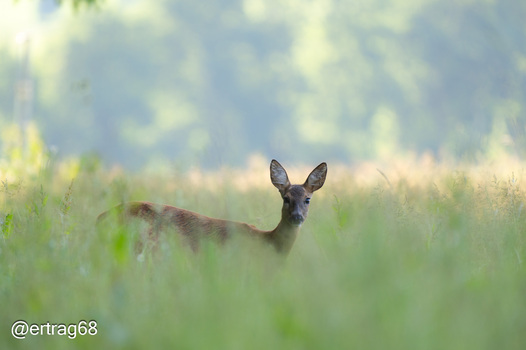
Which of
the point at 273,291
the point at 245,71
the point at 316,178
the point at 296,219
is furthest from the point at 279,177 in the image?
the point at 245,71

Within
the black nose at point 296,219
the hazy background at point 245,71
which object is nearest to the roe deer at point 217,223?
the black nose at point 296,219

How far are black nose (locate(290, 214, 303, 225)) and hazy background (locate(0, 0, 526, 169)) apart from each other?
31985mm

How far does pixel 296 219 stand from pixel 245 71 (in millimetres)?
46893

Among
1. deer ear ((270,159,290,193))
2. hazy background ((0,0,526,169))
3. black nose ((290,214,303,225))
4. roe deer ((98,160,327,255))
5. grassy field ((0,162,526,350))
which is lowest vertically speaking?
grassy field ((0,162,526,350))

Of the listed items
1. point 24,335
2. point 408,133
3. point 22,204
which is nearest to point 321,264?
point 24,335

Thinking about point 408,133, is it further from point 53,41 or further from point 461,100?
point 53,41

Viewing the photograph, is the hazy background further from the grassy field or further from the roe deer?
the grassy field

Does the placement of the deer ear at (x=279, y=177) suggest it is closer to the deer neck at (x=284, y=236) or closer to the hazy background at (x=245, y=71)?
the deer neck at (x=284, y=236)

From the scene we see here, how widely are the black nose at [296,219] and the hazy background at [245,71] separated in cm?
3199

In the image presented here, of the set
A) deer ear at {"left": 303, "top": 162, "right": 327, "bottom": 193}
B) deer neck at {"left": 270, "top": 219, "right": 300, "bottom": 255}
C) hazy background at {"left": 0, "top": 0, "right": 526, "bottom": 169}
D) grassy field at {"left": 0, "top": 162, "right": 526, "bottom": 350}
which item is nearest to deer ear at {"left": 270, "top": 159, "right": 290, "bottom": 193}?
deer ear at {"left": 303, "top": 162, "right": 327, "bottom": 193}

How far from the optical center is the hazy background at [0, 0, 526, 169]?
1694 inches

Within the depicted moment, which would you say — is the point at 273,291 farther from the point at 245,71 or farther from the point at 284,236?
the point at 245,71

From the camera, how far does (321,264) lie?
3.06m

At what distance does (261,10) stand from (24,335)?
56.0 meters
